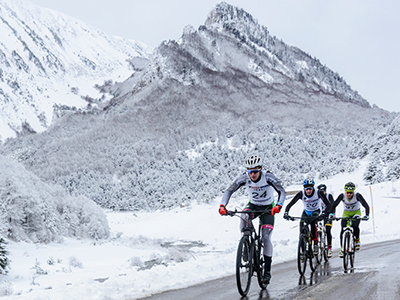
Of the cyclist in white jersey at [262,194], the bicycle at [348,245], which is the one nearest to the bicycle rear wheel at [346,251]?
the bicycle at [348,245]

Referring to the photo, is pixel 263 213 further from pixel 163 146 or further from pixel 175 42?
pixel 175 42

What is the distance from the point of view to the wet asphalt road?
5.95 m

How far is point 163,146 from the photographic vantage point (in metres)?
97.3

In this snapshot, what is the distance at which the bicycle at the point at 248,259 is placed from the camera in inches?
235

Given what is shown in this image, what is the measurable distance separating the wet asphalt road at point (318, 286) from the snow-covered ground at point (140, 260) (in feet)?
2.37

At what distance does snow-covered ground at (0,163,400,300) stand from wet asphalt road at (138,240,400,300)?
0.72 metres

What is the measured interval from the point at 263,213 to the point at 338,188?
110 feet

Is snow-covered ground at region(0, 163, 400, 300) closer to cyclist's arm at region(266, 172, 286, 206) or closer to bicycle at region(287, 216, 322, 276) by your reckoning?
bicycle at region(287, 216, 322, 276)

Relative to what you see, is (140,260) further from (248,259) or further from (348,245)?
(248,259)

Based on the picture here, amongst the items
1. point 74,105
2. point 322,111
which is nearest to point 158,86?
point 322,111

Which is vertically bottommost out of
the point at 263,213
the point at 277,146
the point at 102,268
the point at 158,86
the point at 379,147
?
the point at 102,268

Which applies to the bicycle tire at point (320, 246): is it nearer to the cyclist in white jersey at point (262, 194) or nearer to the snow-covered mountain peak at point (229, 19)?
the cyclist in white jersey at point (262, 194)

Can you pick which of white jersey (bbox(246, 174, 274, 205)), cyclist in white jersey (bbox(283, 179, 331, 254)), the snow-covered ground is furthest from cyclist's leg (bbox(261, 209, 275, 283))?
cyclist in white jersey (bbox(283, 179, 331, 254))

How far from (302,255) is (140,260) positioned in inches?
338
